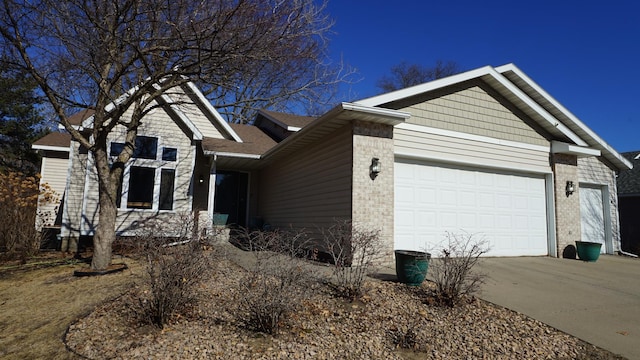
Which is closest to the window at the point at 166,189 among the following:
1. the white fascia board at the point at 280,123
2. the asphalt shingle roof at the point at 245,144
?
the asphalt shingle roof at the point at 245,144

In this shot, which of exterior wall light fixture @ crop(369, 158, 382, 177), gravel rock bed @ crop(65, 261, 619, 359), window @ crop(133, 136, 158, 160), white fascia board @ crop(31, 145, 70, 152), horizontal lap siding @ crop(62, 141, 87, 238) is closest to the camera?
gravel rock bed @ crop(65, 261, 619, 359)

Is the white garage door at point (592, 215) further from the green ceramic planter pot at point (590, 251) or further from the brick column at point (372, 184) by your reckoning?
the brick column at point (372, 184)

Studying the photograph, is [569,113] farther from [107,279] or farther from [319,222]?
[107,279]

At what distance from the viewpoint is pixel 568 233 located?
10406 mm

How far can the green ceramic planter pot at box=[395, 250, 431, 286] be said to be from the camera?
5.80 metres

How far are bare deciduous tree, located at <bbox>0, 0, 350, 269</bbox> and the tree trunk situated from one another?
18 mm

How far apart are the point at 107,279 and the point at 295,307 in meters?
4.01

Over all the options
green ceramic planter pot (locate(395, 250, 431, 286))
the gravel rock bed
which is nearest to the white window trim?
the gravel rock bed

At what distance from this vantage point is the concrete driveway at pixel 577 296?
448 centimetres

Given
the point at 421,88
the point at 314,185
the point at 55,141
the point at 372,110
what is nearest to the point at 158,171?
the point at 314,185

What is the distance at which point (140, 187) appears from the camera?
35.7 ft

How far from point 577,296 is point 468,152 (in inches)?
168

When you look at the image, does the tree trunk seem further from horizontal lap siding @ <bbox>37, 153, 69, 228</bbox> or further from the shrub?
horizontal lap siding @ <bbox>37, 153, 69, 228</bbox>

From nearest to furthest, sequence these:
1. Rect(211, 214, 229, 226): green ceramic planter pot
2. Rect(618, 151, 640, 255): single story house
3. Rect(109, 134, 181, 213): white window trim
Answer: Rect(109, 134, 181, 213): white window trim
Rect(211, 214, 229, 226): green ceramic planter pot
Rect(618, 151, 640, 255): single story house
